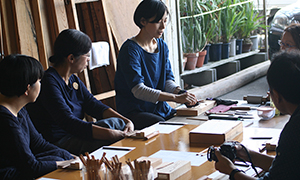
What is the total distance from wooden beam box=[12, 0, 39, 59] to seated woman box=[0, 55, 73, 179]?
4.83 feet

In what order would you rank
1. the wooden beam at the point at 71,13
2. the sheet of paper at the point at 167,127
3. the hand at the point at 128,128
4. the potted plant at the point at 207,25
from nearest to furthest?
the sheet of paper at the point at 167,127 → the hand at the point at 128,128 → the wooden beam at the point at 71,13 → the potted plant at the point at 207,25

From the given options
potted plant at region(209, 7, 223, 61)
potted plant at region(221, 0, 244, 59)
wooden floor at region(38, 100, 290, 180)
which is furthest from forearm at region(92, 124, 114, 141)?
potted plant at region(221, 0, 244, 59)

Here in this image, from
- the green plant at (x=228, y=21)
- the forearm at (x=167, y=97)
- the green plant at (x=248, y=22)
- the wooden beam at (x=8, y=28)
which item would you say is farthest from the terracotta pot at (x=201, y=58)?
the wooden beam at (x=8, y=28)

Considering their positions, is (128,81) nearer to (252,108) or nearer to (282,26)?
(252,108)

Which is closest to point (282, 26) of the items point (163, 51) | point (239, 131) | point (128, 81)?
point (163, 51)

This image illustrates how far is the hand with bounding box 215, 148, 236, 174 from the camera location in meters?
1.53

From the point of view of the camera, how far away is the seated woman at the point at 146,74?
9.50 ft

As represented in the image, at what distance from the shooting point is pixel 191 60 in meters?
5.88

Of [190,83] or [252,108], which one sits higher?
[252,108]

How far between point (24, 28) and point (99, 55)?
86 cm

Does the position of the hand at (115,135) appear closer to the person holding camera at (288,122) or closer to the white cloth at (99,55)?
the person holding camera at (288,122)

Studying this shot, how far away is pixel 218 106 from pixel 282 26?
3929mm

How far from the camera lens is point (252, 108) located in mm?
2785

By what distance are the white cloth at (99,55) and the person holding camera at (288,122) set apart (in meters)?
2.52
